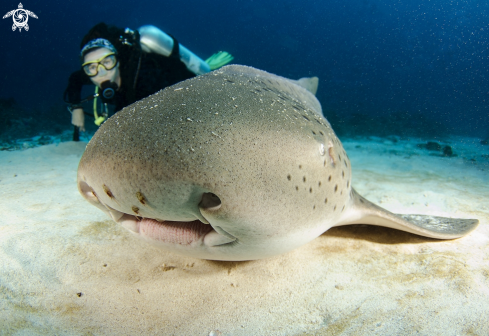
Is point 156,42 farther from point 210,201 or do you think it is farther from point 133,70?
point 210,201

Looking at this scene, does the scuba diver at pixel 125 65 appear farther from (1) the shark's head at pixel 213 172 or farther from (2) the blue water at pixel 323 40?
(2) the blue water at pixel 323 40

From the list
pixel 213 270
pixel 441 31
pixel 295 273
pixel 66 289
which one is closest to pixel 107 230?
pixel 66 289

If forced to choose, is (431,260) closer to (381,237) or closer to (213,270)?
(381,237)

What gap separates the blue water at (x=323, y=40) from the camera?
5359 cm

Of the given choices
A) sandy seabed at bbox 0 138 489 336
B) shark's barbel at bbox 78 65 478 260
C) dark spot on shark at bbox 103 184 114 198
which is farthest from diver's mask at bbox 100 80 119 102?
dark spot on shark at bbox 103 184 114 198

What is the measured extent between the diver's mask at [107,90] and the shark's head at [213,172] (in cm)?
548

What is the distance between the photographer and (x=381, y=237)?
2396mm

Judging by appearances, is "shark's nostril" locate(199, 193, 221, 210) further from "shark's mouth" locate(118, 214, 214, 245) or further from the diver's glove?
the diver's glove

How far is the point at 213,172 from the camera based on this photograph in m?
1.01

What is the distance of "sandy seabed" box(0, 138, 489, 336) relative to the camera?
1.49m

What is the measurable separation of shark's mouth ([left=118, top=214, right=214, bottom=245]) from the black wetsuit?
594 cm

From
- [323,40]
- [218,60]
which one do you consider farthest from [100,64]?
[323,40]

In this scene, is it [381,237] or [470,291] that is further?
[381,237]

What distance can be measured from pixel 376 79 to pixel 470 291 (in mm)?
69205
